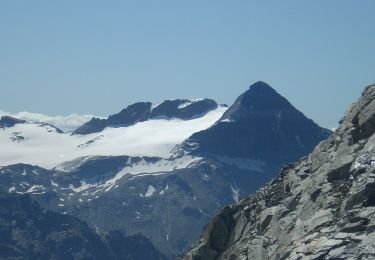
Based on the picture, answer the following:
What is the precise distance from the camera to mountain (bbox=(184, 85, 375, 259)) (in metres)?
72.0

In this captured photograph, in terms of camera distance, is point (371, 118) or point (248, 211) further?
point (248, 211)

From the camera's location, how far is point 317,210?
3290 inches

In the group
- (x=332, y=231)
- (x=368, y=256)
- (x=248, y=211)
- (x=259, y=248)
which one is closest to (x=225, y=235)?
(x=248, y=211)

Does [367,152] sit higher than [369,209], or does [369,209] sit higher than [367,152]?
[367,152]

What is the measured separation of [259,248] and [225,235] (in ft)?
50.9

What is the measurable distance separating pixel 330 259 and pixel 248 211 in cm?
3418

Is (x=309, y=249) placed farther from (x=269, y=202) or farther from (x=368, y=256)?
(x=269, y=202)

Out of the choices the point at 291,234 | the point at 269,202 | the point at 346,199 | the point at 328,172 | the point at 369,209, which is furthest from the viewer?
the point at 269,202

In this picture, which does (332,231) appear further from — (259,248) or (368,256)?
(259,248)

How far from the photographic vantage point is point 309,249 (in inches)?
2906

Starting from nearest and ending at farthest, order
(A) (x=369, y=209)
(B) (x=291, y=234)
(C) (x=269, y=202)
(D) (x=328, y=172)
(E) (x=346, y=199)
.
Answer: (A) (x=369, y=209) → (E) (x=346, y=199) → (B) (x=291, y=234) → (D) (x=328, y=172) → (C) (x=269, y=202)

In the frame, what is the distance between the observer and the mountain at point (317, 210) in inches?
2835

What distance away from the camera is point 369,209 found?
7294 cm

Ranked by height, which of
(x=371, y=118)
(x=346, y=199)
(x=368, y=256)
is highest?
(x=371, y=118)
